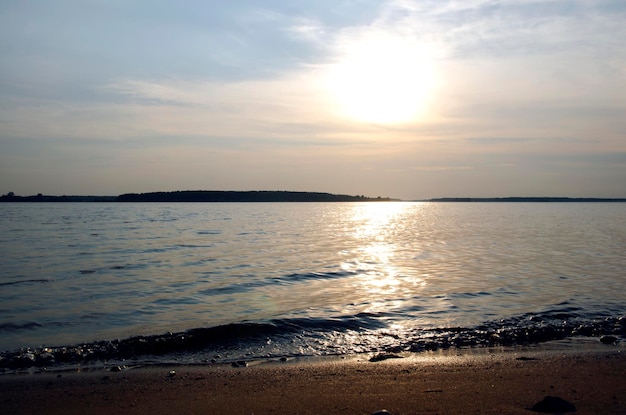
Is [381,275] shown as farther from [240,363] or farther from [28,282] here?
[28,282]

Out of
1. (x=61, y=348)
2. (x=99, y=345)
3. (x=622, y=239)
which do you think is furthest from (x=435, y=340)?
(x=622, y=239)

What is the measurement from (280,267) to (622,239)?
30618 millimetres

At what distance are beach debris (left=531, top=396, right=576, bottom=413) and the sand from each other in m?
0.13

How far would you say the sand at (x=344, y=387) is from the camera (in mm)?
7473

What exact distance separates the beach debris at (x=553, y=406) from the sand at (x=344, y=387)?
13 cm

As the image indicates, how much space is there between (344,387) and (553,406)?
10.2ft

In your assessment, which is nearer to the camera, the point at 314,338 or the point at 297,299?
the point at 314,338

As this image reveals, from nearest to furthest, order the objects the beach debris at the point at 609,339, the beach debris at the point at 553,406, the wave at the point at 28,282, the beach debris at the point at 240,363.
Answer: the beach debris at the point at 553,406, the beach debris at the point at 240,363, the beach debris at the point at 609,339, the wave at the point at 28,282

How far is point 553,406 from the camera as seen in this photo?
7105mm

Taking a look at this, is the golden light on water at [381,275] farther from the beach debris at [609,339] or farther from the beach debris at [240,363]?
the beach debris at [609,339]

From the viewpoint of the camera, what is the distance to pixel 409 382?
8633 millimetres

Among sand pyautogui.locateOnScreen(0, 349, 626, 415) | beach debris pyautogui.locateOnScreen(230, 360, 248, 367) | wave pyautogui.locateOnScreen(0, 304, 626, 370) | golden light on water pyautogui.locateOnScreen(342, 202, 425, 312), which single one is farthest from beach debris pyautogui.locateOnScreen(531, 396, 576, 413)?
golden light on water pyautogui.locateOnScreen(342, 202, 425, 312)

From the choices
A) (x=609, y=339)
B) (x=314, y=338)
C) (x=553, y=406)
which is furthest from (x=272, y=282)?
(x=553, y=406)

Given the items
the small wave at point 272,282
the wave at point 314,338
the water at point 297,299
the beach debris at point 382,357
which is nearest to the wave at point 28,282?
the water at point 297,299
